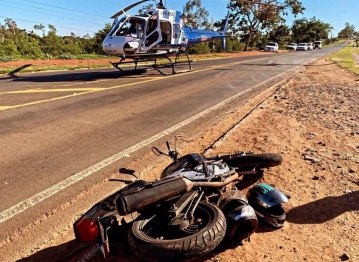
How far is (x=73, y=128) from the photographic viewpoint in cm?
581

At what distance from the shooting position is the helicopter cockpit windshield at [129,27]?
13.1 meters

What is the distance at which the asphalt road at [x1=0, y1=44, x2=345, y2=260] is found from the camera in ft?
12.0

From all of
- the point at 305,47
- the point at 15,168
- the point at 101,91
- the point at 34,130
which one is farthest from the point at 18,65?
the point at 305,47

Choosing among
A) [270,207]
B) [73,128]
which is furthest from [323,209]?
[73,128]

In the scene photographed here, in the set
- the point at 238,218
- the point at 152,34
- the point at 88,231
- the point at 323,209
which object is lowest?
the point at 323,209

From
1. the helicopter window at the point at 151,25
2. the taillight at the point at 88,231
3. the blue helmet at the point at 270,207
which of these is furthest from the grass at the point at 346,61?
the taillight at the point at 88,231

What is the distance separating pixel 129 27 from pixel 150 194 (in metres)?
12.2

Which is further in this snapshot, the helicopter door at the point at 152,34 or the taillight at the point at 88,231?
the helicopter door at the point at 152,34

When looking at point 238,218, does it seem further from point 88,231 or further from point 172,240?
point 88,231

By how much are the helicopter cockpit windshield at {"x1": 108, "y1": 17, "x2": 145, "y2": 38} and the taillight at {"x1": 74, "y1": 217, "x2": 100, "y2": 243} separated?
39.4 feet

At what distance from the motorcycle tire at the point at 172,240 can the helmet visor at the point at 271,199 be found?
634mm

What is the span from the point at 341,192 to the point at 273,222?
50.3 inches

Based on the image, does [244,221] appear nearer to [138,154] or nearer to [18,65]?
[138,154]

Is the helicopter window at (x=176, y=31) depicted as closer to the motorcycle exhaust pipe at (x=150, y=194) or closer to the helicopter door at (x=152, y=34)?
the helicopter door at (x=152, y=34)
